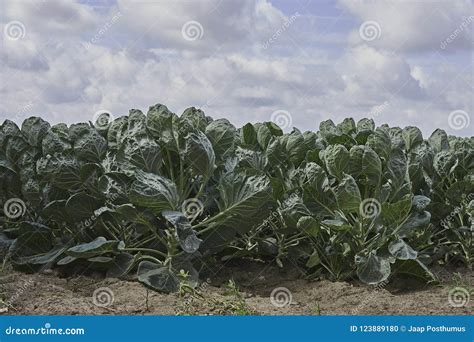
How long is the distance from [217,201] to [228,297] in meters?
0.70

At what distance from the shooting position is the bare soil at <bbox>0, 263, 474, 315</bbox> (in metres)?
3.85

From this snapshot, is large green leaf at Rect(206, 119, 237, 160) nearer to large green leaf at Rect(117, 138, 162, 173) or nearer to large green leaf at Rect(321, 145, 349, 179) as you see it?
large green leaf at Rect(117, 138, 162, 173)

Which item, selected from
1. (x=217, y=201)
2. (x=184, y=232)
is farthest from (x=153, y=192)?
(x=217, y=201)

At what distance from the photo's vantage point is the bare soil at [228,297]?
152 inches

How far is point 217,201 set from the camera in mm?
4500

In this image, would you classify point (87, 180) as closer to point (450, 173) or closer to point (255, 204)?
point (255, 204)

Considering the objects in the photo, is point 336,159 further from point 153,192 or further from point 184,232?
Result: point 153,192

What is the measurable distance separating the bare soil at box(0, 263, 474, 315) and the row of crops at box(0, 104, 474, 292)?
113mm

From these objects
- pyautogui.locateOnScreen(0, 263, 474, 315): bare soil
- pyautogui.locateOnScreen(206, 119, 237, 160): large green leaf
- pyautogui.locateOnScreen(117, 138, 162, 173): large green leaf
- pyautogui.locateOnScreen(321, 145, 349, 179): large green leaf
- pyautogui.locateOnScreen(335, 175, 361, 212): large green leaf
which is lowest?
pyautogui.locateOnScreen(0, 263, 474, 315): bare soil

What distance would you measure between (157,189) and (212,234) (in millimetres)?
699

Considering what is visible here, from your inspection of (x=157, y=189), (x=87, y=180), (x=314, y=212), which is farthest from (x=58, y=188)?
(x=314, y=212)

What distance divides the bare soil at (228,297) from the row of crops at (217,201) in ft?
0.37

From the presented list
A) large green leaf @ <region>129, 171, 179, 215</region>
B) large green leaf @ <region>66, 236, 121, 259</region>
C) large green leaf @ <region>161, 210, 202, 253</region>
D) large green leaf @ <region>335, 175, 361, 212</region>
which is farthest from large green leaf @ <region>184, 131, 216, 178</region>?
large green leaf @ <region>335, 175, 361, 212</region>

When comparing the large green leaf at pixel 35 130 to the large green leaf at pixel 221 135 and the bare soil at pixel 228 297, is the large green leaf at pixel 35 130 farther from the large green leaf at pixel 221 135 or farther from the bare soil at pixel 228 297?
the large green leaf at pixel 221 135
